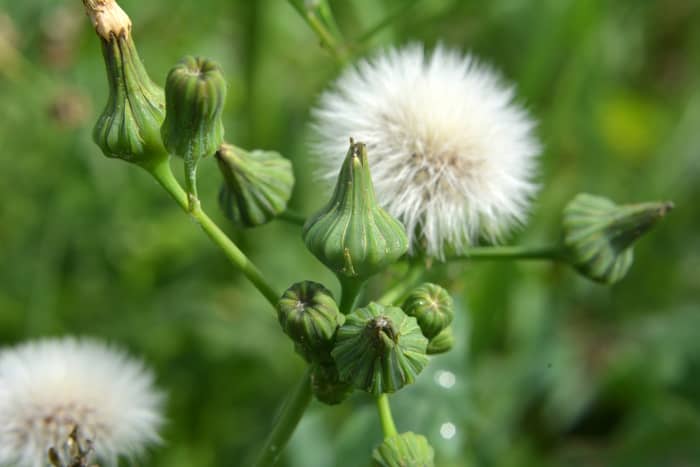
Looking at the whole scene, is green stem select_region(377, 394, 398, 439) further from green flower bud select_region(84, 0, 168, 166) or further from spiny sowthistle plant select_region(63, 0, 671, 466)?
green flower bud select_region(84, 0, 168, 166)

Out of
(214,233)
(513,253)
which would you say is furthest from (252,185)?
(513,253)

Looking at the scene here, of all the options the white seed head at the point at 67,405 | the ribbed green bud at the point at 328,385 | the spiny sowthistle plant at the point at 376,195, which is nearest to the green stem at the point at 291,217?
the spiny sowthistle plant at the point at 376,195

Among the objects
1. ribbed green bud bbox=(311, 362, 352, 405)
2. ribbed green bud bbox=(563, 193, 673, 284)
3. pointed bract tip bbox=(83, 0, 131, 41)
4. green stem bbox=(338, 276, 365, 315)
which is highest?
pointed bract tip bbox=(83, 0, 131, 41)

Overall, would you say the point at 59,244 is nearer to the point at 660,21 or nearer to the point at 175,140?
the point at 175,140

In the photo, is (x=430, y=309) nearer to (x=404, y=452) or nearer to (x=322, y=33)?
(x=404, y=452)

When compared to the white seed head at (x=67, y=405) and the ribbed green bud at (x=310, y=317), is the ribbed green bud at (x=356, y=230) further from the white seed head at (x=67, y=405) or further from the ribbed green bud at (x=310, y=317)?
the white seed head at (x=67, y=405)

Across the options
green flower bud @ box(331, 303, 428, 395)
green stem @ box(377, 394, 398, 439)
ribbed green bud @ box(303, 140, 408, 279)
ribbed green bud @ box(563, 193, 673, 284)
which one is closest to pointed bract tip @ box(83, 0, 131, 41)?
ribbed green bud @ box(303, 140, 408, 279)
